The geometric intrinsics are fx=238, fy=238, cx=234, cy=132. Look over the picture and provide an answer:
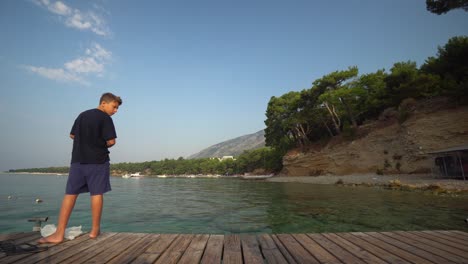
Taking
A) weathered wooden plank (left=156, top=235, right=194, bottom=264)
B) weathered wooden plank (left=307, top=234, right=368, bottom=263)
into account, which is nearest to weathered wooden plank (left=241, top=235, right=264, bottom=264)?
weathered wooden plank (left=156, top=235, right=194, bottom=264)

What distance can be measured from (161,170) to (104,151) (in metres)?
148

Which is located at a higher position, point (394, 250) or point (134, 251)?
point (134, 251)

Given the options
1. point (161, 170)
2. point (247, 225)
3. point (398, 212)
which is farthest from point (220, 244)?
point (161, 170)

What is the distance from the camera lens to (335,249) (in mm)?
3139

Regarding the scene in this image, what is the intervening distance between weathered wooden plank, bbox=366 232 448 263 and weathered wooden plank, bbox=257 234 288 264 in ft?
5.42

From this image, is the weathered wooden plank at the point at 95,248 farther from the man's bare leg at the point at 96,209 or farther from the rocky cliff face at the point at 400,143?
the rocky cliff face at the point at 400,143

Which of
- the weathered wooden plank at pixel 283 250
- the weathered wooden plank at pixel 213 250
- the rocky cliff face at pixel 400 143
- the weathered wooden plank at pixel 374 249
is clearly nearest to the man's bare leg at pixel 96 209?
the weathered wooden plank at pixel 213 250

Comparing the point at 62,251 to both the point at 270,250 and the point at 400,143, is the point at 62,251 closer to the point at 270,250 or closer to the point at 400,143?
the point at 270,250

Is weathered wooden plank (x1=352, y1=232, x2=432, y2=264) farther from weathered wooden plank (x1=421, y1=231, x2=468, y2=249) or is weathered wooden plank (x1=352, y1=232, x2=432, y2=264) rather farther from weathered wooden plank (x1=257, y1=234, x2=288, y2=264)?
weathered wooden plank (x1=257, y1=234, x2=288, y2=264)

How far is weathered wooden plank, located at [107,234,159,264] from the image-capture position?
9.11 feet

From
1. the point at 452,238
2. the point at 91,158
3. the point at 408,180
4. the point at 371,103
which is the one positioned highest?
the point at 371,103

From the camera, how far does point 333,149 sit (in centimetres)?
3812

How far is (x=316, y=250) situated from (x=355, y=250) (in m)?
0.51

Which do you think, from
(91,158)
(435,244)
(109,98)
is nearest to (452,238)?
(435,244)
